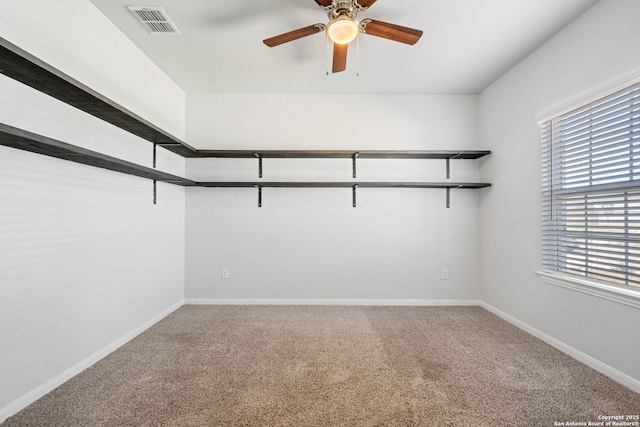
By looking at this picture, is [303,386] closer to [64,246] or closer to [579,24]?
[64,246]

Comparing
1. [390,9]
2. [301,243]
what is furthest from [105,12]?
[301,243]

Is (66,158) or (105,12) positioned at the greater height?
(105,12)

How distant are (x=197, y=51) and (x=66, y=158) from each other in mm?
1417

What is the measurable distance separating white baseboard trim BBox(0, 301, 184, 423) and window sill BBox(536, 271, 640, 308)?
3644mm

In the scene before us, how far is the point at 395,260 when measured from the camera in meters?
3.19

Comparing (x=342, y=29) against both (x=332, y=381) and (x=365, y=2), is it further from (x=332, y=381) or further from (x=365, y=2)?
(x=332, y=381)

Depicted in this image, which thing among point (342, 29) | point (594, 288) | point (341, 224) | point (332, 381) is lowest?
point (332, 381)

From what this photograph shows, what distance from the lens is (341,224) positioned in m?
3.21

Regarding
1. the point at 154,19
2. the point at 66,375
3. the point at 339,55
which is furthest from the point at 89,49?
the point at 66,375

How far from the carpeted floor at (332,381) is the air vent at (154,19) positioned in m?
2.58

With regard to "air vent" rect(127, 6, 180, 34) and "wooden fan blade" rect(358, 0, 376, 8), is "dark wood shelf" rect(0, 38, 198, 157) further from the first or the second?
"wooden fan blade" rect(358, 0, 376, 8)

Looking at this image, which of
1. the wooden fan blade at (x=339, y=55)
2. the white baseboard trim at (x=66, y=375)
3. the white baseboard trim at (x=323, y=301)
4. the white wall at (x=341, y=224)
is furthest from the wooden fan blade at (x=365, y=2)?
the white baseboard trim at (x=66, y=375)

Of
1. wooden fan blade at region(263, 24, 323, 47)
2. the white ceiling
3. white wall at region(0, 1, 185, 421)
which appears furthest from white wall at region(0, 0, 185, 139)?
wooden fan blade at region(263, 24, 323, 47)

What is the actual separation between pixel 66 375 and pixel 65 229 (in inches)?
38.1
